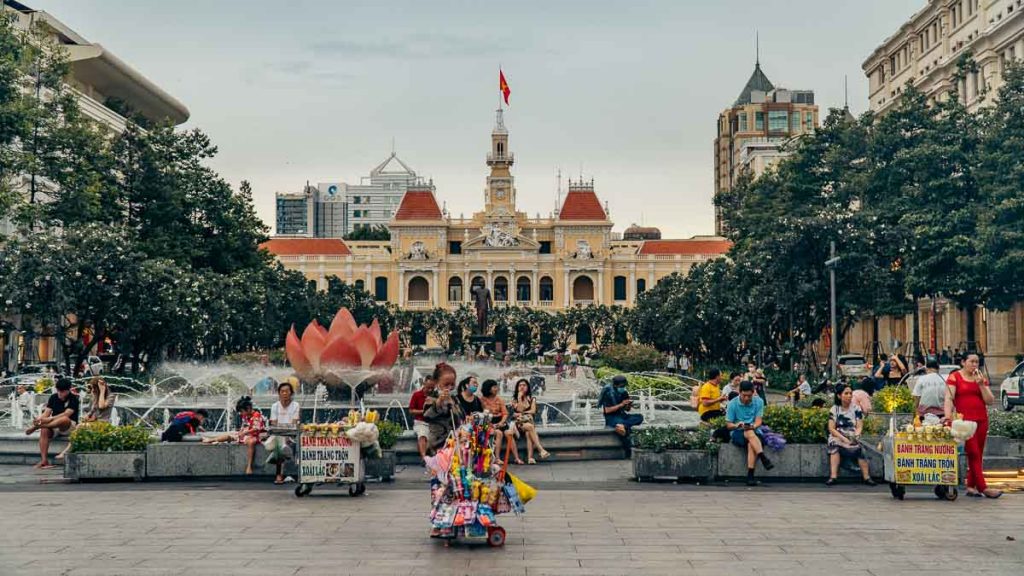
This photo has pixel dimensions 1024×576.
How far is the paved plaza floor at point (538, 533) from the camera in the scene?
352 inches

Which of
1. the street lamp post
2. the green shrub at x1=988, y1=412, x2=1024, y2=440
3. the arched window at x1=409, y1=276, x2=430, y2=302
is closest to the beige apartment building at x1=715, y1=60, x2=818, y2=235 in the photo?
the arched window at x1=409, y1=276, x2=430, y2=302

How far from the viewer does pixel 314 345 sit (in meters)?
20.9

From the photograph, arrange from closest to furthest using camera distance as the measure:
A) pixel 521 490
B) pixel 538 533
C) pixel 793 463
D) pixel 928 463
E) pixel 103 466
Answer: pixel 521 490, pixel 538 533, pixel 928 463, pixel 793 463, pixel 103 466

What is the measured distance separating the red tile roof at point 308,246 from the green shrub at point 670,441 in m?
94.5

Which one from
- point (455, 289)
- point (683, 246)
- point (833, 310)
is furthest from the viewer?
point (455, 289)

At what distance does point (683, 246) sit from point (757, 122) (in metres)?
20.4

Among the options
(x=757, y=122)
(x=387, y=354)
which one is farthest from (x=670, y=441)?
(x=757, y=122)

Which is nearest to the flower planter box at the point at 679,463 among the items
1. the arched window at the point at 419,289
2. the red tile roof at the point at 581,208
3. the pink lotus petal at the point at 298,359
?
the pink lotus petal at the point at 298,359

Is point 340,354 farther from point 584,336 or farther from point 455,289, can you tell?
point 455,289

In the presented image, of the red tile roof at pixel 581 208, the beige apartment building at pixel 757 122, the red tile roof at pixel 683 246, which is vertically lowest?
the red tile roof at pixel 683 246

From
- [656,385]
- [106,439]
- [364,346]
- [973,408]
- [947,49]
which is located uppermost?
[947,49]

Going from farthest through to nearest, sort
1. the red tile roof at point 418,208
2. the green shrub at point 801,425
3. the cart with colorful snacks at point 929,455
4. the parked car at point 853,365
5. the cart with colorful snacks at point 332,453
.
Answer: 1. the red tile roof at point 418,208
2. the parked car at point 853,365
3. the green shrub at point 801,425
4. the cart with colorful snacks at point 332,453
5. the cart with colorful snacks at point 929,455

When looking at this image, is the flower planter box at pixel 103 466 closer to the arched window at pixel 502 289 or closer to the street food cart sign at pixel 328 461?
the street food cart sign at pixel 328 461

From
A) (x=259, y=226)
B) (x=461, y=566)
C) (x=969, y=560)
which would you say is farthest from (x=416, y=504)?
(x=259, y=226)
